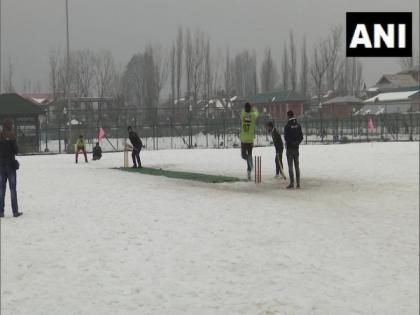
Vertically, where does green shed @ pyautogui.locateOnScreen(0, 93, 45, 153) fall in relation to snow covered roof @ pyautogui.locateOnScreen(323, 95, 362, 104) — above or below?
below

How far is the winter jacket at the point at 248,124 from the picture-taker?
608 inches

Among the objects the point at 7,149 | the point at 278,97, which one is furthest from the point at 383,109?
the point at 7,149

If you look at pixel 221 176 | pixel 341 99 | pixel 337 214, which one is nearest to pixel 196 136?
pixel 341 99

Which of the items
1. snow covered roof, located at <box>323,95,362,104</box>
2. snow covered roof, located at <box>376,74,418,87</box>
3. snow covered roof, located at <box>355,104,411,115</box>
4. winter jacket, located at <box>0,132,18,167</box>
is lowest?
winter jacket, located at <box>0,132,18,167</box>

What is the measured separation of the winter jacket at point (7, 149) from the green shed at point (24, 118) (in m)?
Answer: 29.0

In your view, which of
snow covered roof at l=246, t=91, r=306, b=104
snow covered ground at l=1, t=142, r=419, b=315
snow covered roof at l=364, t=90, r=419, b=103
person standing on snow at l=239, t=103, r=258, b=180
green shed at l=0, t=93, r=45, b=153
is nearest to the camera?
snow covered ground at l=1, t=142, r=419, b=315

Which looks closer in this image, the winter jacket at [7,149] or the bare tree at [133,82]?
the winter jacket at [7,149]

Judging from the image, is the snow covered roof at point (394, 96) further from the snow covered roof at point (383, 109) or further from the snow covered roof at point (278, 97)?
the snow covered roof at point (278, 97)

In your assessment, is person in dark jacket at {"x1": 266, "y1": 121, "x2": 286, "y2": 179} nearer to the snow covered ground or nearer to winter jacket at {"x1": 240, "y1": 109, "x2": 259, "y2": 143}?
winter jacket at {"x1": 240, "y1": 109, "x2": 259, "y2": 143}

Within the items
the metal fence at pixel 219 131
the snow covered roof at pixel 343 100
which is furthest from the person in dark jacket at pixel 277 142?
the snow covered roof at pixel 343 100

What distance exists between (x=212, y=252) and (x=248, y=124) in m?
8.09

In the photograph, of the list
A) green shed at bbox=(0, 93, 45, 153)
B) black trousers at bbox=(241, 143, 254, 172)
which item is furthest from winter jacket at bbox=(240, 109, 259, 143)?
green shed at bbox=(0, 93, 45, 153)

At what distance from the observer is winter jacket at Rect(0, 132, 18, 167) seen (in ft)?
34.1

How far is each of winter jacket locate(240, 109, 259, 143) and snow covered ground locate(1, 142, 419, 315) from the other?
1.89 m
